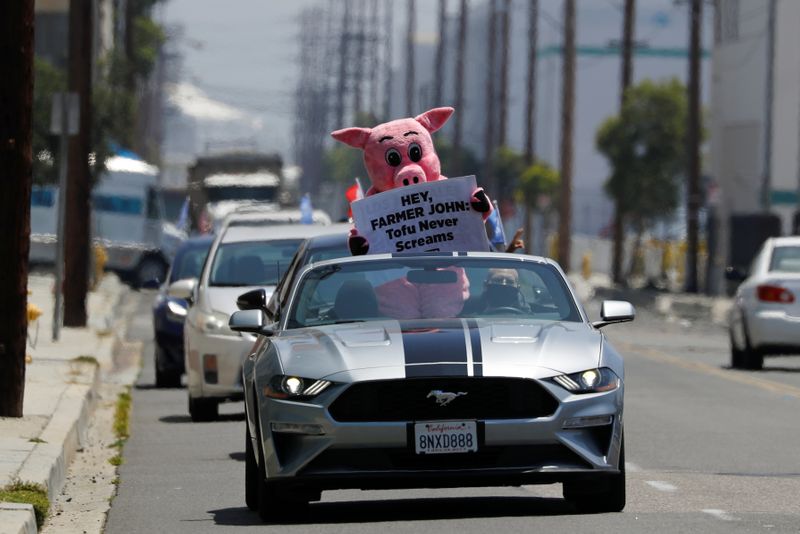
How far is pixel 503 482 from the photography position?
965 cm

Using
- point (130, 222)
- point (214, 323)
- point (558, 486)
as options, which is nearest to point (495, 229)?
point (558, 486)

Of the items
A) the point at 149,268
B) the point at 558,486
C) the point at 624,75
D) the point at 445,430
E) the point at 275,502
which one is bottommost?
the point at 149,268

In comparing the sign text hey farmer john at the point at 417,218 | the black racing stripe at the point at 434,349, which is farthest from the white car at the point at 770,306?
the black racing stripe at the point at 434,349

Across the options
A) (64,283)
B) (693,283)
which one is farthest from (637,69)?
(64,283)

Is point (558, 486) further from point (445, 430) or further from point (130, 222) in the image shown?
point (130, 222)

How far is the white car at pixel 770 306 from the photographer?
23344mm

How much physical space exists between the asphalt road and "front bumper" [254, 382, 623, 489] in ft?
0.82

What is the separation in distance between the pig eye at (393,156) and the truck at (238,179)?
131ft

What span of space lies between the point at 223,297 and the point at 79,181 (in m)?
12.5

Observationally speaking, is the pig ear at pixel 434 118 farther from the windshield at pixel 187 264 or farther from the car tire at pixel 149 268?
the car tire at pixel 149 268

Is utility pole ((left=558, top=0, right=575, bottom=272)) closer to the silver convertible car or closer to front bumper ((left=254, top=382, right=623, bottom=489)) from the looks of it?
the silver convertible car

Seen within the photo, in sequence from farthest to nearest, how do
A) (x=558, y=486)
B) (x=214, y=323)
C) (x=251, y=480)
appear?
(x=214, y=323) → (x=558, y=486) → (x=251, y=480)

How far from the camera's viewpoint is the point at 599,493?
32.7 ft

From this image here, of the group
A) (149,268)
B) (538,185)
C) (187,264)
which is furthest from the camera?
(538,185)
